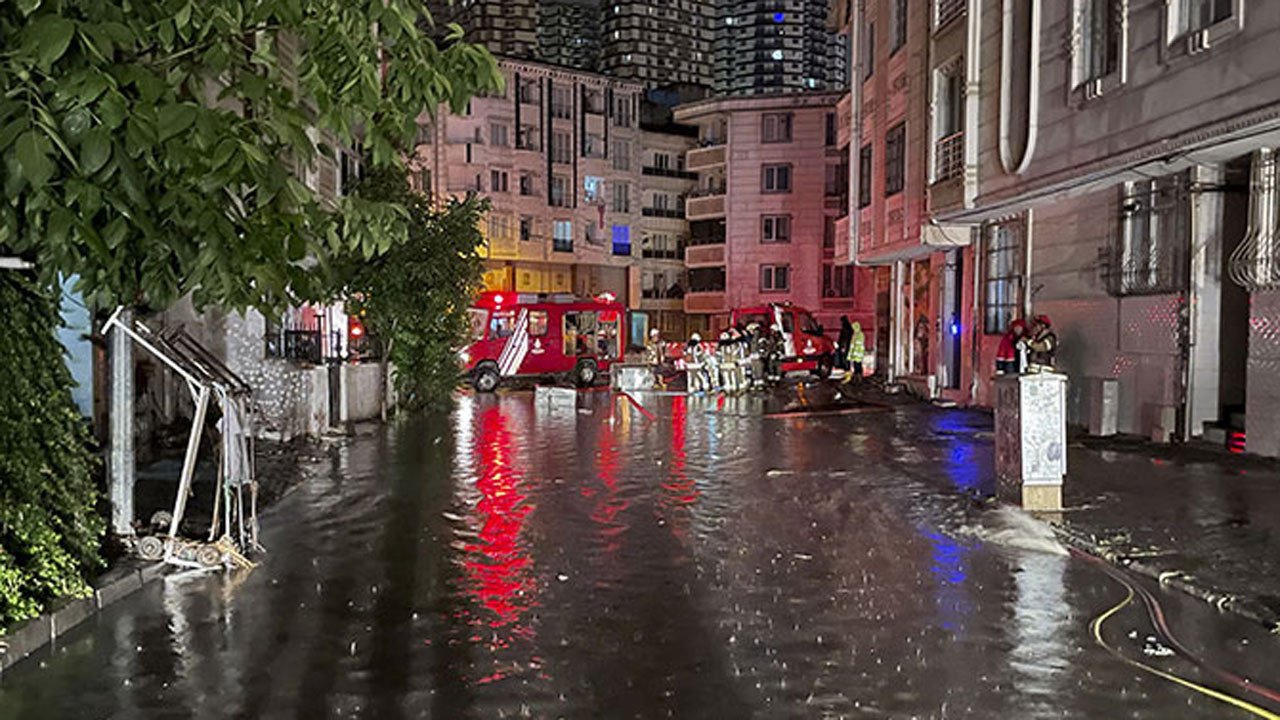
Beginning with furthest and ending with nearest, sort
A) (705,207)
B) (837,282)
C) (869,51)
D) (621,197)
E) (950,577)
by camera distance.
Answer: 1. (621,197)
2. (705,207)
3. (837,282)
4. (869,51)
5. (950,577)

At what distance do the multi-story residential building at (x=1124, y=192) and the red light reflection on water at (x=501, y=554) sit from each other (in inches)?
A: 381

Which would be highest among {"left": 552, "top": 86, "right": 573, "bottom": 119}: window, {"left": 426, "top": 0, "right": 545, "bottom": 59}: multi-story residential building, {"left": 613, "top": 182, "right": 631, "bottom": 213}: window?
{"left": 426, "top": 0, "right": 545, "bottom": 59}: multi-story residential building

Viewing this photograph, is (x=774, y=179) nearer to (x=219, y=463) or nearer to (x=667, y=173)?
(x=667, y=173)

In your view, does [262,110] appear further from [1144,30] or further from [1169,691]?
[1144,30]

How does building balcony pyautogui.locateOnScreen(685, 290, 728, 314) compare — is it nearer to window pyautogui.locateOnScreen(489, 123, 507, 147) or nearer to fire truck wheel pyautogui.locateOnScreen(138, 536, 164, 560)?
window pyautogui.locateOnScreen(489, 123, 507, 147)

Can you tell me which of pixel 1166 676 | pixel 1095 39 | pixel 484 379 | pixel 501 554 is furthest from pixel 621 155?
pixel 1166 676

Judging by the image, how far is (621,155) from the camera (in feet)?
200

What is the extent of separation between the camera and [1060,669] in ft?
19.3

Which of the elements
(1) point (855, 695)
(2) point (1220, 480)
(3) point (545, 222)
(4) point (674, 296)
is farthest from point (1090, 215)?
(4) point (674, 296)

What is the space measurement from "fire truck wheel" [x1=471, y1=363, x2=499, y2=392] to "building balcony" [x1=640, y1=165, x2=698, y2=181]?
32.3 metres

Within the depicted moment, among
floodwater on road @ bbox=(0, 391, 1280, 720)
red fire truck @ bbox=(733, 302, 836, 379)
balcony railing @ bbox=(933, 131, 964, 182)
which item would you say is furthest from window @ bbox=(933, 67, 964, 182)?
floodwater on road @ bbox=(0, 391, 1280, 720)

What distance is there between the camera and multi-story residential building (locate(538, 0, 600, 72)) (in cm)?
14488

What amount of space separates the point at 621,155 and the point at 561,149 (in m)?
4.38

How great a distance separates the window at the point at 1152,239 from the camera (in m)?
15.8
